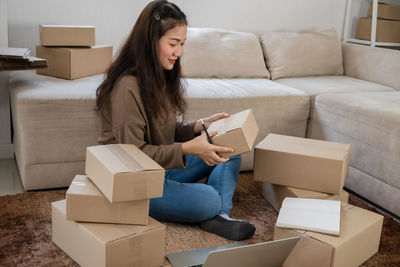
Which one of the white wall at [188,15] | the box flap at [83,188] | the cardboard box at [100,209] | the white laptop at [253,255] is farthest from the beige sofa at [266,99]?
the white laptop at [253,255]

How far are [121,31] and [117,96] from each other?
140 cm

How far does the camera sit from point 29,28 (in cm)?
270

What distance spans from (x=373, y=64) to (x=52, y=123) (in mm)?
2065

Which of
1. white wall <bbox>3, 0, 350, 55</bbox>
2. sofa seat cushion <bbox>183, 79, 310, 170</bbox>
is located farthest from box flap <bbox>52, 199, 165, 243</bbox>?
white wall <bbox>3, 0, 350, 55</bbox>

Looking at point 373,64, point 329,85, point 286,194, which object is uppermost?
point 373,64

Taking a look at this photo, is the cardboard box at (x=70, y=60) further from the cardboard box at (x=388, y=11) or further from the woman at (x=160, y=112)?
the cardboard box at (x=388, y=11)

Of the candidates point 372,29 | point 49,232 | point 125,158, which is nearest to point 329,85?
point 372,29

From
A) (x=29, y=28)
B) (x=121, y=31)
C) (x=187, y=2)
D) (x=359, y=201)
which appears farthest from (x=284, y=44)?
(x=29, y=28)

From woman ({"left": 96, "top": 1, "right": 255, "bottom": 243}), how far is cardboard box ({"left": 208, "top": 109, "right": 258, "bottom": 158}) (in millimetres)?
24

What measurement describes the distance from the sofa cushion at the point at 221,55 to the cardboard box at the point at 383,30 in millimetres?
1003

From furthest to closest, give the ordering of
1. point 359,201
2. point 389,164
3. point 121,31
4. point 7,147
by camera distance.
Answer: point 121,31, point 7,147, point 359,201, point 389,164

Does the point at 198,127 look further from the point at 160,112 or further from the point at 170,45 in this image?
the point at 170,45

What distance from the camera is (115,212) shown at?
1.52 meters

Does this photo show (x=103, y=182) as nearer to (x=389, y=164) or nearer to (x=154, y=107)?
(x=154, y=107)
